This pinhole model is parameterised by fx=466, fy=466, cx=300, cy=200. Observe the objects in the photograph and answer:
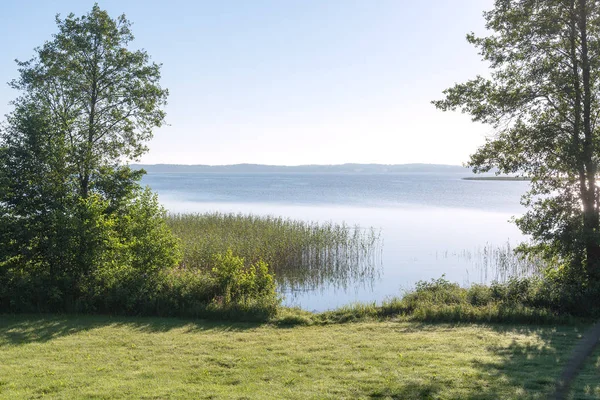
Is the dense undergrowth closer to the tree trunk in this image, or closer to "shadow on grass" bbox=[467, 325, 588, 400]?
"shadow on grass" bbox=[467, 325, 588, 400]

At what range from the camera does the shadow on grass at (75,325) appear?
10.1 meters

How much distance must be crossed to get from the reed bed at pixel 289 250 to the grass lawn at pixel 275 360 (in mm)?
9957

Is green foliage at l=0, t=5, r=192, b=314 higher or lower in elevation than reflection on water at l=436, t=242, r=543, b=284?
higher

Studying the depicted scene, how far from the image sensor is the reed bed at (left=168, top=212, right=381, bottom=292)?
72.4 ft

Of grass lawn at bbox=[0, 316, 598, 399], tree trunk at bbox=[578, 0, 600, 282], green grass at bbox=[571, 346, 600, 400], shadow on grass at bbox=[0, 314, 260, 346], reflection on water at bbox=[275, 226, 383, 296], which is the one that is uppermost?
tree trunk at bbox=[578, 0, 600, 282]

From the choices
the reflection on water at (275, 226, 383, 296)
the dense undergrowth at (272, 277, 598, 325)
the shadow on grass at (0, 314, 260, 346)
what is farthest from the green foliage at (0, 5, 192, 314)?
the reflection on water at (275, 226, 383, 296)

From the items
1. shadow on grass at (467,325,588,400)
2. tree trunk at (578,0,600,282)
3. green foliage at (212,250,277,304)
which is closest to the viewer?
shadow on grass at (467,325,588,400)

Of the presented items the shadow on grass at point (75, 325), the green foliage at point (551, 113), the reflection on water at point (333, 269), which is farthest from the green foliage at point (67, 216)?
the green foliage at point (551, 113)

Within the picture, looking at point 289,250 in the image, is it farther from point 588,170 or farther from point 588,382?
point 588,382

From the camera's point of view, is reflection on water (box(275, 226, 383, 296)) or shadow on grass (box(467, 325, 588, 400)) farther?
reflection on water (box(275, 226, 383, 296))

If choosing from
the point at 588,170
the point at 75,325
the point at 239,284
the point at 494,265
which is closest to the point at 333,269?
the point at 494,265

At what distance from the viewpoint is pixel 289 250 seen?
963 inches

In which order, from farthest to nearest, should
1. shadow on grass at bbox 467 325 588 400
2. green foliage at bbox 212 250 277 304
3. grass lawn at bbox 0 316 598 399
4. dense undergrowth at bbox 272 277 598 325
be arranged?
green foliage at bbox 212 250 277 304, dense undergrowth at bbox 272 277 598 325, grass lawn at bbox 0 316 598 399, shadow on grass at bbox 467 325 588 400

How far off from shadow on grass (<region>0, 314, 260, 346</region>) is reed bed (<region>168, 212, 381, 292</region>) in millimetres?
8390
